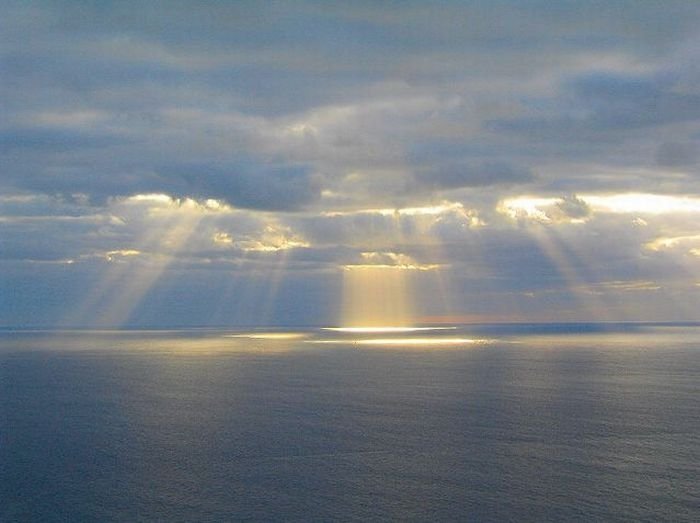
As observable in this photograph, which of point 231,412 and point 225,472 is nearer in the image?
point 225,472

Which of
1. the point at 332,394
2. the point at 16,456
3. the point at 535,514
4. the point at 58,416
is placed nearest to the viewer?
the point at 535,514

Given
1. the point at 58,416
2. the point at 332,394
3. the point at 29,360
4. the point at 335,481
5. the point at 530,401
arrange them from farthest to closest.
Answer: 1. the point at 29,360
2. the point at 332,394
3. the point at 530,401
4. the point at 58,416
5. the point at 335,481

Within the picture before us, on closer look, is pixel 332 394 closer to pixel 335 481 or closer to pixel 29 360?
pixel 335 481

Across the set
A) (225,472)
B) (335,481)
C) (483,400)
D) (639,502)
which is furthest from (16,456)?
(483,400)

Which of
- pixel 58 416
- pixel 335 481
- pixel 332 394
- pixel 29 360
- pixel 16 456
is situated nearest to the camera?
pixel 335 481

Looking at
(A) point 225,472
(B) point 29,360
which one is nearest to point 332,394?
(A) point 225,472

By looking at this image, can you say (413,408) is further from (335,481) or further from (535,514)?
(535,514)
